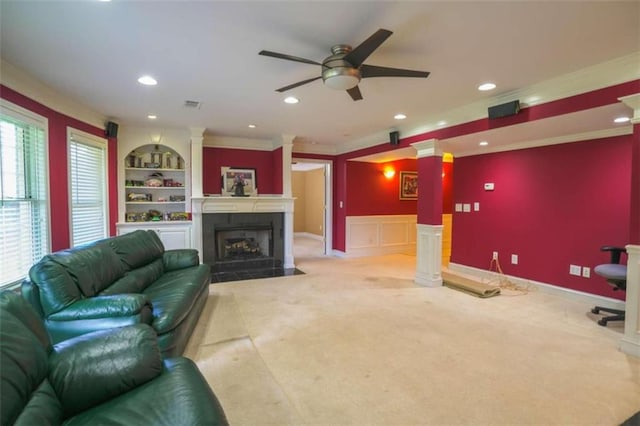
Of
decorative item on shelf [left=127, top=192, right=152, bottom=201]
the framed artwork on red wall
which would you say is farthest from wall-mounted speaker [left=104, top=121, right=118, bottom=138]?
the framed artwork on red wall

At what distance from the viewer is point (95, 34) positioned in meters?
2.26

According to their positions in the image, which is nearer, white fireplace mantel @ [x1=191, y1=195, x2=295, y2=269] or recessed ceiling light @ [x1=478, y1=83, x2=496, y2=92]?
recessed ceiling light @ [x1=478, y1=83, x2=496, y2=92]

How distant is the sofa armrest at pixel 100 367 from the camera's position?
134 centimetres

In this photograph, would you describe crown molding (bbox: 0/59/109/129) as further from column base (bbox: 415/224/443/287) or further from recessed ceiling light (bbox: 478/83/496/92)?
column base (bbox: 415/224/443/287)

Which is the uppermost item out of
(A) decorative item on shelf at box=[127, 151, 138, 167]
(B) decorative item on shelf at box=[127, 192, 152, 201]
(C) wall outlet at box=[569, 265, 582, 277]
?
(A) decorative item on shelf at box=[127, 151, 138, 167]

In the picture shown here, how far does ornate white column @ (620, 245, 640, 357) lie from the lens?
8.49 feet

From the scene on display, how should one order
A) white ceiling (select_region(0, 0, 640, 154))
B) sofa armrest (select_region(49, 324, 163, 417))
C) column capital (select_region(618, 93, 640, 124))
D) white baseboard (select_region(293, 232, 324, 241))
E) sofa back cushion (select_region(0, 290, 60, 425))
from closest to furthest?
1. sofa back cushion (select_region(0, 290, 60, 425))
2. sofa armrest (select_region(49, 324, 163, 417))
3. white ceiling (select_region(0, 0, 640, 154))
4. column capital (select_region(618, 93, 640, 124))
5. white baseboard (select_region(293, 232, 324, 241))

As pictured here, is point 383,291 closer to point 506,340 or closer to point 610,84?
point 506,340

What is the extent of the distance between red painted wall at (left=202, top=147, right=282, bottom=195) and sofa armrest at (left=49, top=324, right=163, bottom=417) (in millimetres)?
4613

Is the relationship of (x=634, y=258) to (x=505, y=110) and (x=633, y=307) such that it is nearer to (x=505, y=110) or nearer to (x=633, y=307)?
(x=633, y=307)

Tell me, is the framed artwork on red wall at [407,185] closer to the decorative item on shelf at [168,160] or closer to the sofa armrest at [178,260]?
the decorative item on shelf at [168,160]

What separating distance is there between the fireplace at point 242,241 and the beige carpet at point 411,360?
1.57 meters

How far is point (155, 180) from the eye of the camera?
547 centimetres

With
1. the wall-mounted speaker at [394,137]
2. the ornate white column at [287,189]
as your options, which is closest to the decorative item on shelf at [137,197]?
the ornate white column at [287,189]
